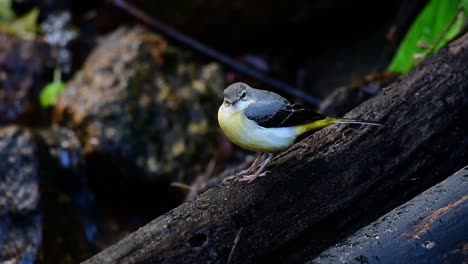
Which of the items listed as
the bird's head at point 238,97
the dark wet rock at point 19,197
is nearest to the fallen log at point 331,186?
the bird's head at point 238,97

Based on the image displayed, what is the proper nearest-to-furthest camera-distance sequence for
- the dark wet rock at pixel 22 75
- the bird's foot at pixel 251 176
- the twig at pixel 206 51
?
the bird's foot at pixel 251 176 → the dark wet rock at pixel 22 75 → the twig at pixel 206 51

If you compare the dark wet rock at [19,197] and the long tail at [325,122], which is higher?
the long tail at [325,122]

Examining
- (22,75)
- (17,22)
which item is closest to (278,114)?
(22,75)

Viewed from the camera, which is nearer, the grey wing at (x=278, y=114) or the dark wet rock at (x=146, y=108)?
the grey wing at (x=278, y=114)

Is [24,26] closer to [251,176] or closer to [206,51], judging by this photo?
[206,51]

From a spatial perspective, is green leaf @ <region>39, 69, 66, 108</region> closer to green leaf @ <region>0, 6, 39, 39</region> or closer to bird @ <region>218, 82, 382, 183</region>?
green leaf @ <region>0, 6, 39, 39</region>

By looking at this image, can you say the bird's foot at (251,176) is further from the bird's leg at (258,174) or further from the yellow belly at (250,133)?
the yellow belly at (250,133)

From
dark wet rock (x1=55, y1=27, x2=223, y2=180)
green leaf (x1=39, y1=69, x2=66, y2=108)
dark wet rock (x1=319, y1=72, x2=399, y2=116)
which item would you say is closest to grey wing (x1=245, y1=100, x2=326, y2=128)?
dark wet rock (x1=319, y1=72, x2=399, y2=116)

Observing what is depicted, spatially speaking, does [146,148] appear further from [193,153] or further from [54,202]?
[54,202]
